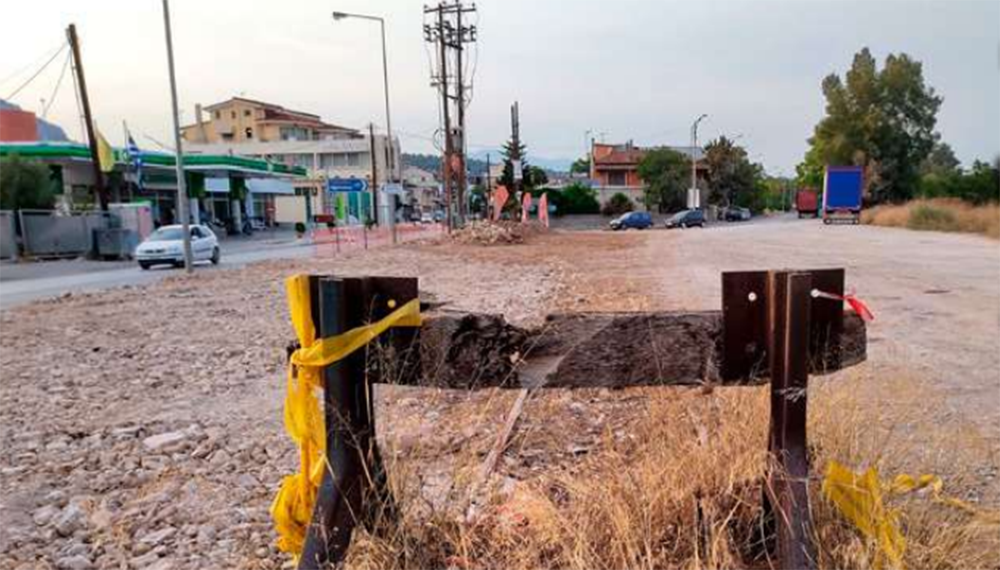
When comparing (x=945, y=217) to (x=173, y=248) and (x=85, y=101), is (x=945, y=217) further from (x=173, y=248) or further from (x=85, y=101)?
(x=85, y=101)

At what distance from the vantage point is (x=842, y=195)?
166ft

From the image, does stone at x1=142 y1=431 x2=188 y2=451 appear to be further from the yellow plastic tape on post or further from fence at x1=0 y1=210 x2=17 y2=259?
fence at x1=0 y1=210 x2=17 y2=259

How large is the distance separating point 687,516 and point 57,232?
34.3 m

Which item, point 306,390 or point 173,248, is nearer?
point 306,390

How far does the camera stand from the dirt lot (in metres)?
3.50

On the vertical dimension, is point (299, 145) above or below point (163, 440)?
above

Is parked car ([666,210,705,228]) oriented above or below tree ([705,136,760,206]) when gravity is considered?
below

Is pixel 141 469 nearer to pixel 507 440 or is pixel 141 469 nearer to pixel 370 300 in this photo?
pixel 507 440

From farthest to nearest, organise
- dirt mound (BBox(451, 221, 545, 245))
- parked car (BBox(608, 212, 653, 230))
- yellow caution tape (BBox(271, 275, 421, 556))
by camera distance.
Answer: parked car (BBox(608, 212, 653, 230))
dirt mound (BBox(451, 221, 545, 245))
yellow caution tape (BBox(271, 275, 421, 556))

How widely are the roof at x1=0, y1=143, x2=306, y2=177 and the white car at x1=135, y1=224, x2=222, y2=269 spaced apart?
15.9 m

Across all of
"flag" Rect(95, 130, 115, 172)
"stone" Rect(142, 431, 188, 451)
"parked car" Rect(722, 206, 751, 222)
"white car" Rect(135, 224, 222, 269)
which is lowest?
"parked car" Rect(722, 206, 751, 222)

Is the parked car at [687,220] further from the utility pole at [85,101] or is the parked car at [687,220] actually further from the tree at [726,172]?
the utility pole at [85,101]

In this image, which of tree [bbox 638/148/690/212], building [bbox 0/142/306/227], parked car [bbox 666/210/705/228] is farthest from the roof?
tree [bbox 638/148/690/212]

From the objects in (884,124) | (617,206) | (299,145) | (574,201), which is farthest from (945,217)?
(299,145)
